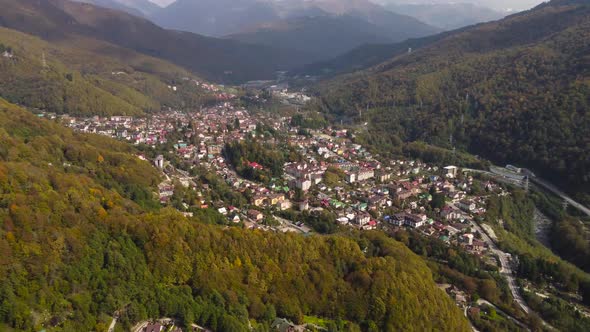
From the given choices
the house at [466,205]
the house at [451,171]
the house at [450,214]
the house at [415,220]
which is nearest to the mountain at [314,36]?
the house at [451,171]

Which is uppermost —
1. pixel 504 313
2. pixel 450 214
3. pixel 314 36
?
pixel 314 36

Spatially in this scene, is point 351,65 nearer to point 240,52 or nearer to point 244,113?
point 240,52

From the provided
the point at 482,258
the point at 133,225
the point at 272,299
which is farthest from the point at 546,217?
the point at 133,225

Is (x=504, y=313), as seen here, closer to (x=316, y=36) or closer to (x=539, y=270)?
(x=539, y=270)

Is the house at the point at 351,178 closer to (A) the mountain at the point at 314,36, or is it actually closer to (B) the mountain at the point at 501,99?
(B) the mountain at the point at 501,99

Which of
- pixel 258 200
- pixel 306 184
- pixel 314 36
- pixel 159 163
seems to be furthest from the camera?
pixel 314 36

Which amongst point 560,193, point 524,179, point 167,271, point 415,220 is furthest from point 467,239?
point 167,271

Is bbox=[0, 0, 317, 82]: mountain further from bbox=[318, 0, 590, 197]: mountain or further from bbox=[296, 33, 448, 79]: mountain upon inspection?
bbox=[318, 0, 590, 197]: mountain
